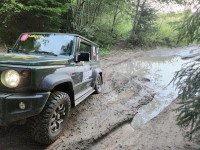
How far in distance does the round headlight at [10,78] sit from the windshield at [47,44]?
101 centimetres

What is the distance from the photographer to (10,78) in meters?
1.79

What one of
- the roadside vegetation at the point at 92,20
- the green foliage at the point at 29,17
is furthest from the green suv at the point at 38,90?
the green foliage at the point at 29,17

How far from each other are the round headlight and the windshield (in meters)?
1.01

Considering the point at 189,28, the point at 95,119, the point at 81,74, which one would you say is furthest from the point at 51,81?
the point at 189,28

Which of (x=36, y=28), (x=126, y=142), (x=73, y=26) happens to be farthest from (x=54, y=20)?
(x=126, y=142)

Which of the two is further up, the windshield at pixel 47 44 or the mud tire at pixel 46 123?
the windshield at pixel 47 44

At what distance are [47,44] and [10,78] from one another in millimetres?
1274

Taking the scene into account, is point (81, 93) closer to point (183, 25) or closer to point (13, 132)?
point (13, 132)

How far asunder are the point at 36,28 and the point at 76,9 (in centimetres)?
400

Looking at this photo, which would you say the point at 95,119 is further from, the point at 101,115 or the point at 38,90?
the point at 38,90

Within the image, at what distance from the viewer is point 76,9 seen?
11641 mm

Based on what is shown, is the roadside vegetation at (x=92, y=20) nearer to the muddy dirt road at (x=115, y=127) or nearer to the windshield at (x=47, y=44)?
the muddy dirt road at (x=115, y=127)

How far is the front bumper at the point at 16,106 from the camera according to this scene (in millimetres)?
1668

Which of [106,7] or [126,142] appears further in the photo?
[106,7]
